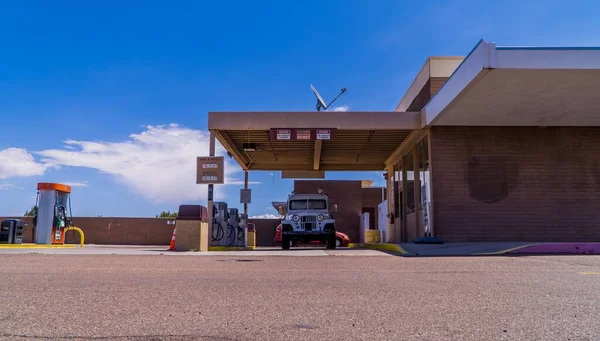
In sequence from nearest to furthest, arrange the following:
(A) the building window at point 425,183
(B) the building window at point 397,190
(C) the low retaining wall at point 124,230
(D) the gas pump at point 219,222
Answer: (A) the building window at point 425,183 → (D) the gas pump at point 219,222 → (B) the building window at point 397,190 → (C) the low retaining wall at point 124,230

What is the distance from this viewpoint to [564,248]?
1384cm

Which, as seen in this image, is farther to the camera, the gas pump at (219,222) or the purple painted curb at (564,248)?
the gas pump at (219,222)

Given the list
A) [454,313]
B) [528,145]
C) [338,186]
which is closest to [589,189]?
[528,145]

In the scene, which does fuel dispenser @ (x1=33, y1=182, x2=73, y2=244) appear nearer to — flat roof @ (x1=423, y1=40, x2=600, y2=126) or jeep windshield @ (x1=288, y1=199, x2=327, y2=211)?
jeep windshield @ (x1=288, y1=199, x2=327, y2=211)

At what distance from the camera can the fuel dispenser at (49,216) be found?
18.1m

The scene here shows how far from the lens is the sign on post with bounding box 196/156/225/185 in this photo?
18.7m

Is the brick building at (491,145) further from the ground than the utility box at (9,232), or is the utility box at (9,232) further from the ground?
the brick building at (491,145)

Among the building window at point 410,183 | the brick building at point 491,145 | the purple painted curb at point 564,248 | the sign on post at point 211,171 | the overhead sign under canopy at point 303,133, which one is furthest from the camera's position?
the building window at point 410,183

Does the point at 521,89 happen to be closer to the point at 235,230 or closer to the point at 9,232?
the point at 235,230

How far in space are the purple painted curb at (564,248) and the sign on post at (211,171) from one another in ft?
32.8

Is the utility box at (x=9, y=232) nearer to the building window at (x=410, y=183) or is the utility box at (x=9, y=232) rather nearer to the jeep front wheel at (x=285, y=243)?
the jeep front wheel at (x=285, y=243)

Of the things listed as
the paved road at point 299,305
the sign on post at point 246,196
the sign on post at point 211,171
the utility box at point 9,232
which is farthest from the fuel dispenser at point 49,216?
the paved road at point 299,305

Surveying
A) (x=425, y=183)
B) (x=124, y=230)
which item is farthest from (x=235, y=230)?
(x=124, y=230)

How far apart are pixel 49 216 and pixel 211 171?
5818 mm
